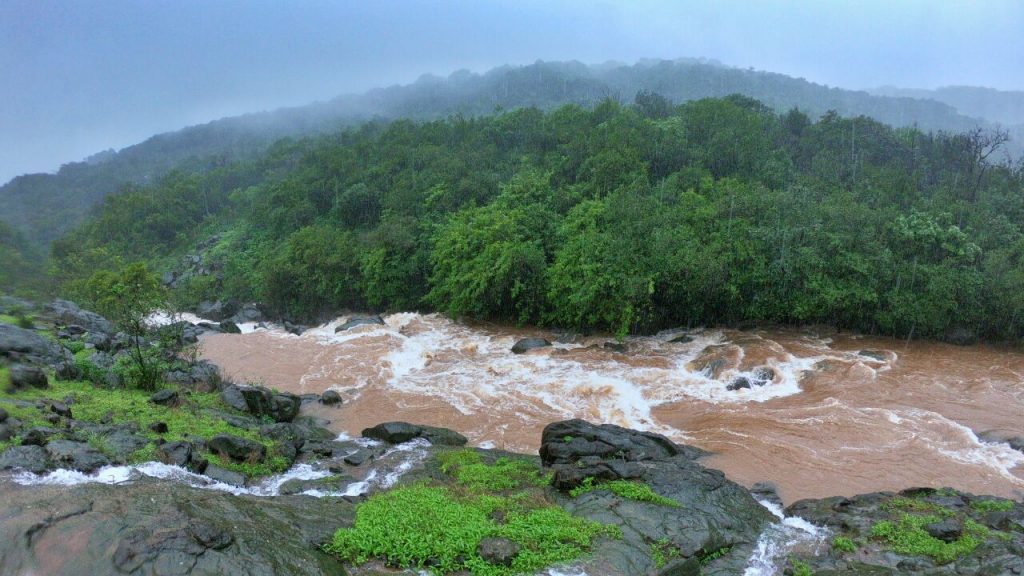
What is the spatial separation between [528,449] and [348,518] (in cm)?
635

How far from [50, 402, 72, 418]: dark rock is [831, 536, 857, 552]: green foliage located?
47.5 feet

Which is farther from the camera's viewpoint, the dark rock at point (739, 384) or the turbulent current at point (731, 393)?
the dark rock at point (739, 384)

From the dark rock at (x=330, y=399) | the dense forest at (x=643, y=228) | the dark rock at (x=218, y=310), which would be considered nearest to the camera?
the dark rock at (x=330, y=399)

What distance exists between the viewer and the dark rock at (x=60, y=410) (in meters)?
10.7

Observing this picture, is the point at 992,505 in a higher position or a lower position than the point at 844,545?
lower

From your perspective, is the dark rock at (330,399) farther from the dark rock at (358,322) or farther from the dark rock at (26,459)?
the dark rock at (358,322)

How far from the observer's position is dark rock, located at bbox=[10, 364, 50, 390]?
11672 millimetres

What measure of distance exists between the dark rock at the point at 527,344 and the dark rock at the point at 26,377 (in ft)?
50.1

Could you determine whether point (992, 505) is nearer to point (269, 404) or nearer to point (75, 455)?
point (75, 455)

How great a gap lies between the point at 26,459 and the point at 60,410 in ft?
9.31

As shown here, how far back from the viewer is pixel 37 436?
9.10 meters

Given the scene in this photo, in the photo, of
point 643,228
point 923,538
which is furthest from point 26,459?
point 643,228

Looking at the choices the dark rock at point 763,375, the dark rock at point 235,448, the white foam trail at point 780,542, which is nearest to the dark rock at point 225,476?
the dark rock at point 235,448

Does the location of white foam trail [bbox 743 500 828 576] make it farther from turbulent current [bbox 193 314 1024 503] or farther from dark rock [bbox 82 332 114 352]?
dark rock [bbox 82 332 114 352]
